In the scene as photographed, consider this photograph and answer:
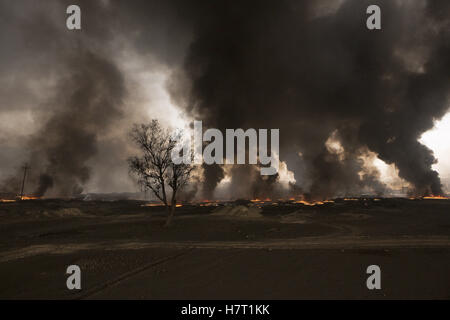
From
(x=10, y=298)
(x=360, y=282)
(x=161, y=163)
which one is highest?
(x=161, y=163)

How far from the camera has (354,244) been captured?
16094 mm

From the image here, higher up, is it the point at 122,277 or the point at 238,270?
the point at 238,270

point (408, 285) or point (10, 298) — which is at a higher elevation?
point (408, 285)

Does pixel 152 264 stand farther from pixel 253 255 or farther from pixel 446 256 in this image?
Answer: pixel 446 256

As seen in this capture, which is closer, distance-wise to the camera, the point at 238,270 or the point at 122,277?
the point at 122,277

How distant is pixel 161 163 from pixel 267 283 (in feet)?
70.8

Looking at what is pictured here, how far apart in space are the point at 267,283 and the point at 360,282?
10.8 ft

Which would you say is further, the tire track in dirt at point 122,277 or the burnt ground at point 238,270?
the tire track in dirt at point 122,277

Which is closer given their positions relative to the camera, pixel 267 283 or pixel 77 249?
pixel 267 283

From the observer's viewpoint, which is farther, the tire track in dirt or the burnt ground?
the tire track in dirt
